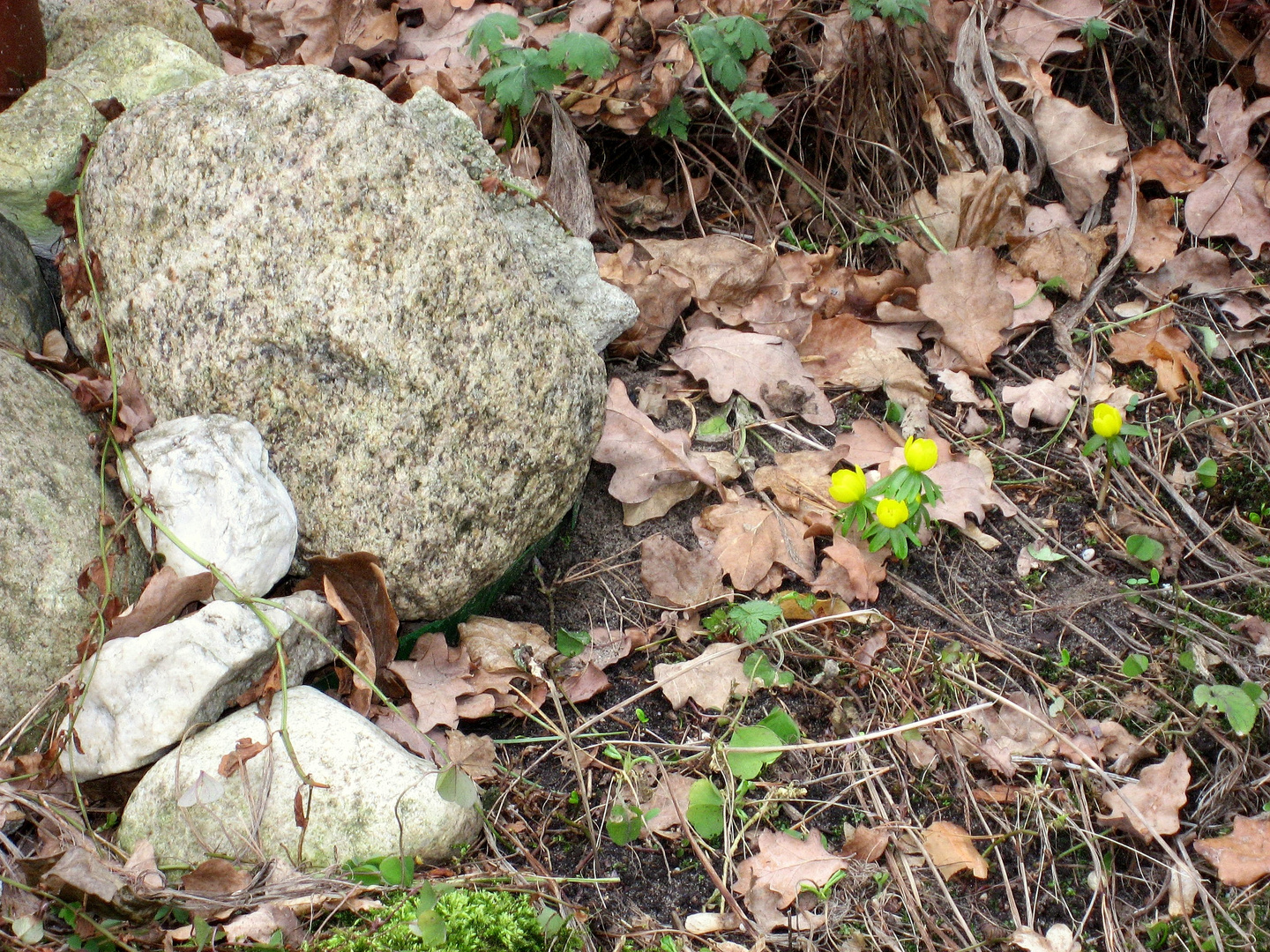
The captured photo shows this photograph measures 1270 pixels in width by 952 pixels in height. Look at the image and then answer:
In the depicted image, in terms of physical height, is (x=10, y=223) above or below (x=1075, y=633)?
above

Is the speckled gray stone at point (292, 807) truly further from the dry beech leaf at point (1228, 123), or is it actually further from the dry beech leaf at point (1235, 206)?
the dry beech leaf at point (1228, 123)

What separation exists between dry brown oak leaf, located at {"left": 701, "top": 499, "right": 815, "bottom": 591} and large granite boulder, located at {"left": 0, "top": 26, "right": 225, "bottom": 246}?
1951mm

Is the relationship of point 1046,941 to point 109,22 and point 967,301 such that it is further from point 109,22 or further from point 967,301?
point 109,22

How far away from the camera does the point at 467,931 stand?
68.4 inches

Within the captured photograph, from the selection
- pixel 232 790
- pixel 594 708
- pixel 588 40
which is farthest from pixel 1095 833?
pixel 588 40

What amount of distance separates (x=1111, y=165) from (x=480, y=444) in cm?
249

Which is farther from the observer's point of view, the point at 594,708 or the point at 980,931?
the point at 594,708

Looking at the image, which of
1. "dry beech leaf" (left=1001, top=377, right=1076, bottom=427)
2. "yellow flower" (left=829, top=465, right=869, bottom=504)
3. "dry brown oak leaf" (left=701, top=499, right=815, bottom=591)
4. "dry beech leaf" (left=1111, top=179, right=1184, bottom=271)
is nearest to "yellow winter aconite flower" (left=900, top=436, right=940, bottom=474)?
"yellow flower" (left=829, top=465, right=869, bottom=504)

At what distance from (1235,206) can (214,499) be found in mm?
3334

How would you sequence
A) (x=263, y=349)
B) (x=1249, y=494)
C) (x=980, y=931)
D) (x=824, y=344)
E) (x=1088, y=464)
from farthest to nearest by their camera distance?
(x=824, y=344)
(x=1088, y=464)
(x=1249, y=494)
(x=263, y=349)
(x=980, y=931)

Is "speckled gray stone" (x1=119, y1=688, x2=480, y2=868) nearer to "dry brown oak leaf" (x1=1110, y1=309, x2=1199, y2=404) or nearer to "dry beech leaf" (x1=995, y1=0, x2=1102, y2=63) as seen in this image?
"dry brown oak leaf" (x1=1110, y1=309, x2=1199, y2=404)

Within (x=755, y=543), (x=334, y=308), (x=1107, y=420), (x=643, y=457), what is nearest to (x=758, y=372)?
(x=643, y=457)

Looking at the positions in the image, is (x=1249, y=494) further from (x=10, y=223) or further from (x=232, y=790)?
(x=10, y=223)

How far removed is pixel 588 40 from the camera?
9.68ft
